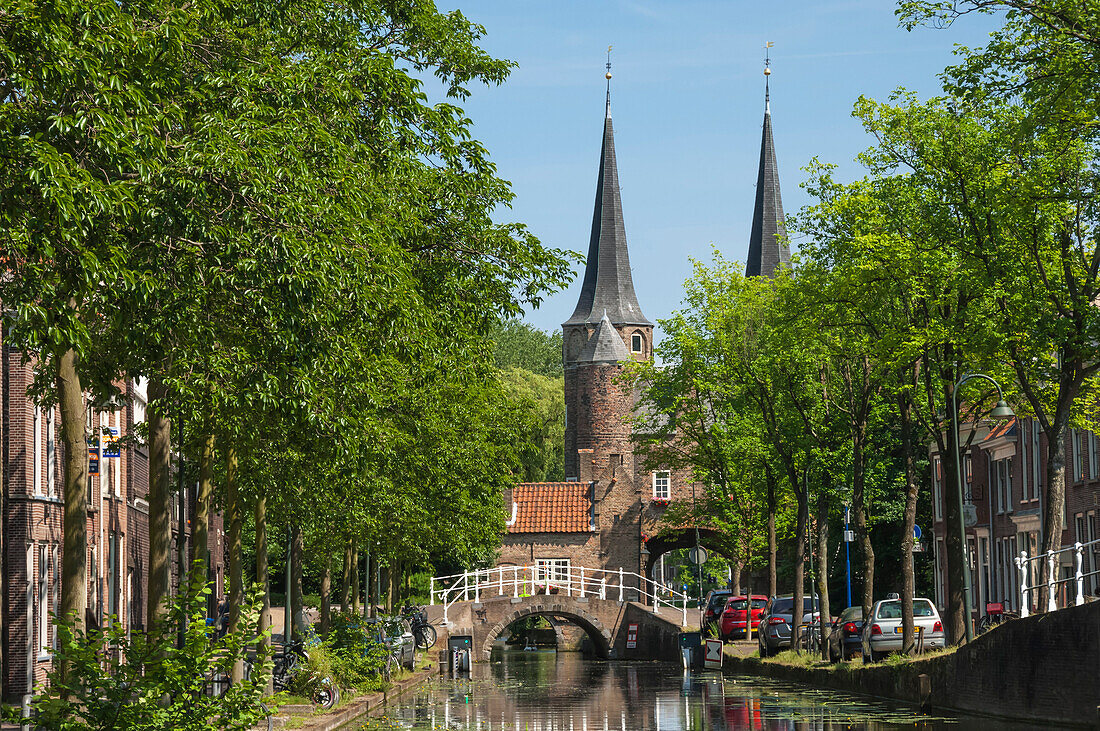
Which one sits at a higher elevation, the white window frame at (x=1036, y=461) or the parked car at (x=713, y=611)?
the white window frame at (x=1036, y=461)

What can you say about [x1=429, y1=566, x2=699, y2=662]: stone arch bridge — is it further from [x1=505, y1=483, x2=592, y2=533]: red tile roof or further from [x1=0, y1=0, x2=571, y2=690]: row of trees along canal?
[x1=0, y1=0, x2=571, y2=690]: row of trees along canal

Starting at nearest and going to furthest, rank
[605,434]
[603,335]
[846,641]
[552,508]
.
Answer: [846,641] < [552,508] < [605,434] < [603,335]

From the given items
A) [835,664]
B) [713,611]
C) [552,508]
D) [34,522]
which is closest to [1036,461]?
[835,664]

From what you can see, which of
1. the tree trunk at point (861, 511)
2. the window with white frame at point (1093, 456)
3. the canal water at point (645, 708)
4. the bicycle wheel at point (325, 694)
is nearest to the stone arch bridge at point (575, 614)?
the canal water at point (645, 708)

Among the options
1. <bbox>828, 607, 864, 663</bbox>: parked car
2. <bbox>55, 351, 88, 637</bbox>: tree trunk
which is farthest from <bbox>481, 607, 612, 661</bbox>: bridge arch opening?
<bbox>55, 351, 88, 637</bbox>: tree trunk

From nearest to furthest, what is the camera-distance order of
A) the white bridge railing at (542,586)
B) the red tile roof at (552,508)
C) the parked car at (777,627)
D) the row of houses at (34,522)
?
the row of houses at (34,522), the parked car at (777,627), the white bridge railing at (542,586), the red tile roof at (552,508)

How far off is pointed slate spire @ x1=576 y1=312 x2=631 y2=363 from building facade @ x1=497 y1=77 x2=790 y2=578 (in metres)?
0.09

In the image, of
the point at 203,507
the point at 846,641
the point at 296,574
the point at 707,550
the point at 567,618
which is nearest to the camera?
the point at 203,507

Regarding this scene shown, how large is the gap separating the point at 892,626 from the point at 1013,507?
58.9ft

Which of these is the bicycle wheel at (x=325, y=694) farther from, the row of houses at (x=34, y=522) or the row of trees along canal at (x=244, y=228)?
the row of trees along canal at (x=244, y=228)

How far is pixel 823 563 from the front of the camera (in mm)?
37719

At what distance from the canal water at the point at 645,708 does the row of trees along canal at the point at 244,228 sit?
6.42 m

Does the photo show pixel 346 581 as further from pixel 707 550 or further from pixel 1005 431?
pixel 707 550

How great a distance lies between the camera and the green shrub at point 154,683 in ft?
38.6
